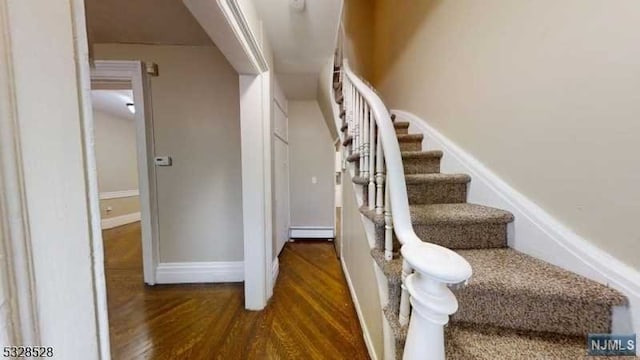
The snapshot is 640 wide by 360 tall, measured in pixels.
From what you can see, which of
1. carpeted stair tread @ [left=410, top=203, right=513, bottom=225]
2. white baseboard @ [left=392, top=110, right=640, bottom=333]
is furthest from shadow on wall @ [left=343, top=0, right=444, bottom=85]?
carpeted stair tread @ [left=410, top=203, right=513, bottom=225]

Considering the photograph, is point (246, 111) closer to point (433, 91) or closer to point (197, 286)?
point (433, 91)

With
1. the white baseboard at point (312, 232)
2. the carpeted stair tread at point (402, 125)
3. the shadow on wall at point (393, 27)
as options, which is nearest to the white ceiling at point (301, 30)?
the shadow on wall at point (393, 27)

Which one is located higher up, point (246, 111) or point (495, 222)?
point (246, 111)

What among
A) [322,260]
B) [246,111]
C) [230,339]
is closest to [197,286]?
[230,339]

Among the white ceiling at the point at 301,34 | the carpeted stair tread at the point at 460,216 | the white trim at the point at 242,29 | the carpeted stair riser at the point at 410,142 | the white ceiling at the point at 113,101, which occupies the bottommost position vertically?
the carpeted stair tread at the point at 460,216

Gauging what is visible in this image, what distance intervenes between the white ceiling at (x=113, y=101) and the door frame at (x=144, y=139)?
152 centimetres

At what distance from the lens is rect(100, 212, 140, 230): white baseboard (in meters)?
4.74

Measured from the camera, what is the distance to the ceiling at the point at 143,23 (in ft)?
5.72

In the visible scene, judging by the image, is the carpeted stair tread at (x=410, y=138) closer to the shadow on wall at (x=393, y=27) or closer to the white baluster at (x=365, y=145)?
the white baluster at (x=365, y=145)

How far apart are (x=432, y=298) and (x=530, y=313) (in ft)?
1.81

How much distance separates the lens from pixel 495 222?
1.22m

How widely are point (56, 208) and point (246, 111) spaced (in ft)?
5.57

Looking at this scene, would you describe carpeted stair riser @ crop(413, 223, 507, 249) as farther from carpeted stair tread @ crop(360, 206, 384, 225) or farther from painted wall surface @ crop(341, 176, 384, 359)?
painted wall surface @ crop(341, 176, 384, 359)

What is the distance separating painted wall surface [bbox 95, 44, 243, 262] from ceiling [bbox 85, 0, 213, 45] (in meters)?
0.09
